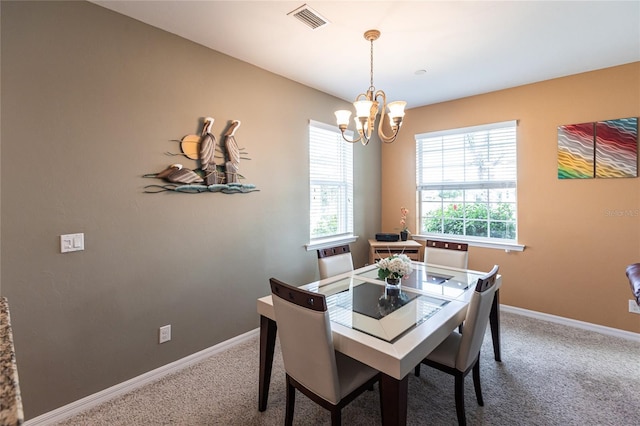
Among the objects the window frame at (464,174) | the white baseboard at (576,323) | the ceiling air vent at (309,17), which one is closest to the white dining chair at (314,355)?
the ceiling air vent at (309,17)

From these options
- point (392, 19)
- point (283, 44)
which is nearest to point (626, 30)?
point (392, 19)

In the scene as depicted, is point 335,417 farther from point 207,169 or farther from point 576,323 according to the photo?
point 576,323

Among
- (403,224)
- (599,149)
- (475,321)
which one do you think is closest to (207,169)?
(475,321)

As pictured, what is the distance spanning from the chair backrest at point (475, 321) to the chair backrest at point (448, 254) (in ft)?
3.61

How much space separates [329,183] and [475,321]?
2.53 metres

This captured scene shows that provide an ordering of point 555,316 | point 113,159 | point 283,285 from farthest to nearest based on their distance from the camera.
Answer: point 555,316
point 113,159
point 283,285

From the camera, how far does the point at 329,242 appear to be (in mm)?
3881

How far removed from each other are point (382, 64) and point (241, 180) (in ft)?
5.97

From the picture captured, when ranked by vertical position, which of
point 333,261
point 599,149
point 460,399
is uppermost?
point 599,149

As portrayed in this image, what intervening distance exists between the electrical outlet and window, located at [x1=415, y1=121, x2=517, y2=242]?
3474 mm

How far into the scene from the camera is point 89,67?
6.73ft

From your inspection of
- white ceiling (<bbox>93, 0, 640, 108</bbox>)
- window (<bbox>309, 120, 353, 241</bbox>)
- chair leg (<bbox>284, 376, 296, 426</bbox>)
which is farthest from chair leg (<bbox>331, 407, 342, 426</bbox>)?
white ceiling (<bbox>93, 0, 640, 108</bbox>)

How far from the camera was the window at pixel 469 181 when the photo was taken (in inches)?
148

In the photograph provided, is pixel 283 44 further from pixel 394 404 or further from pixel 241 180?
pixel 394 404
